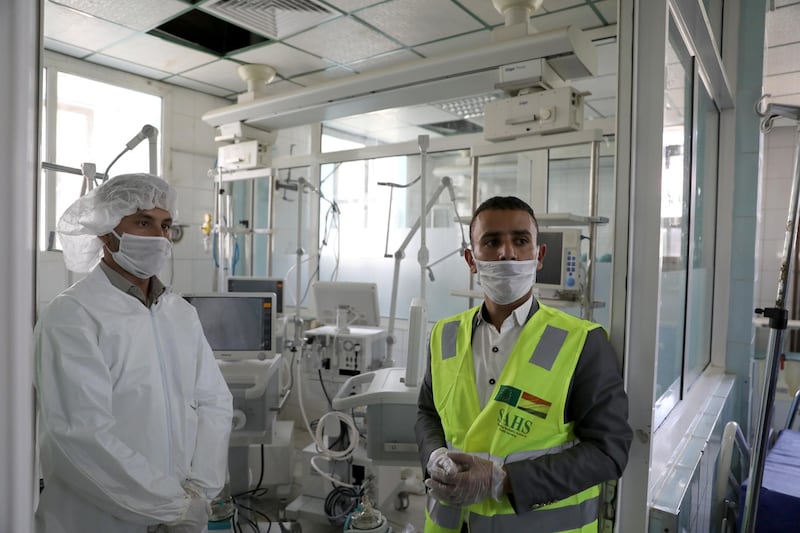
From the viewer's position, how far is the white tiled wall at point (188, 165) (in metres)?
5.11

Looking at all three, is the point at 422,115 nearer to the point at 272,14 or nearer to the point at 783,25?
the point at 272,14

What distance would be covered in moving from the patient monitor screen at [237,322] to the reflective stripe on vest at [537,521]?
1962mm

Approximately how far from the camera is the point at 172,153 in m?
5.15

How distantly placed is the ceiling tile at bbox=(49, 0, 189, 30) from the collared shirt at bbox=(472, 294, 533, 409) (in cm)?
328

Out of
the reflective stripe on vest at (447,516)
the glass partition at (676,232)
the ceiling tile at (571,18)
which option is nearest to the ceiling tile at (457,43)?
the ceiling tile at (571,18)

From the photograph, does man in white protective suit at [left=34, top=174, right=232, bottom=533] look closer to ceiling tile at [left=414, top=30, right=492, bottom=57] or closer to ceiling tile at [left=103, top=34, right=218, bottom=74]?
ceiling tile at [left=414, top=30, right=492, bottom=57]

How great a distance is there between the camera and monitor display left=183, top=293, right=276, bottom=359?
9.53 feet

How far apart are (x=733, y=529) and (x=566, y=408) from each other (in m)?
1.70

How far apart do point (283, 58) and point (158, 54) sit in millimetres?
1043

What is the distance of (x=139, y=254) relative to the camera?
1.59 metres

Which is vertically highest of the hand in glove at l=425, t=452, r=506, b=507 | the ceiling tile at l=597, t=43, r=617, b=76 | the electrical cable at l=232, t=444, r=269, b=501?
the ceiling tile at l=597, t=43, r=617, b=76

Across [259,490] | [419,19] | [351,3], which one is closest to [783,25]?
[419,19]

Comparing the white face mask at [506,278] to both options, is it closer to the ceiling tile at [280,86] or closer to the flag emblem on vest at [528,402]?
the flag emblem on vest at [528,402]

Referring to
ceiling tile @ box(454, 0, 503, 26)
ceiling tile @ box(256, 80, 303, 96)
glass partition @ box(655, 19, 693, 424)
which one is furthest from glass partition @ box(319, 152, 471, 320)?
glass partition @ box(655, 19, 693, 424)
